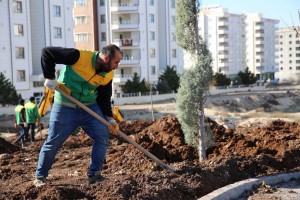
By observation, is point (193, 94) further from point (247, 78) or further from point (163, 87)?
point (247, 78)

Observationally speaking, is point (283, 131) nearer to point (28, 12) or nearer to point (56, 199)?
point (56, 199)

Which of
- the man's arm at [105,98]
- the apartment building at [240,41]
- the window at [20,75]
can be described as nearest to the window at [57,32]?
the window at [20,75]

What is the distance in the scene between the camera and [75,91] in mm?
5516

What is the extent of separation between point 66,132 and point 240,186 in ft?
6.82

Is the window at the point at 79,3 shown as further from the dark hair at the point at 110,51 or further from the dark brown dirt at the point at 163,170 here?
the dark hair at the point at 110,51

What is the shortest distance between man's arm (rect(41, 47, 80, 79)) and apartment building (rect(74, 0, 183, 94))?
49.7 metres

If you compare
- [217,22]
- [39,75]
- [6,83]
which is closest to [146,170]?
[6,83]

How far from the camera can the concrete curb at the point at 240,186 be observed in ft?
16.5

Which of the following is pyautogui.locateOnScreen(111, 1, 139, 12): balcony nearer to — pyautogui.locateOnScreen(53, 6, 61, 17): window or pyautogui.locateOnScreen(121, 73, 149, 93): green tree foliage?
pyautogui.locateOnScreen(53, 6, 61, 17): window

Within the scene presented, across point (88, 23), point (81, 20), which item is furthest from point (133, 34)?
point (81, 20)

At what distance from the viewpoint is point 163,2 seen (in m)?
63.4


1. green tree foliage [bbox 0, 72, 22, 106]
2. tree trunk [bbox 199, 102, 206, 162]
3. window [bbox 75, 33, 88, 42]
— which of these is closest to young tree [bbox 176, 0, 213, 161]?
tree trunk [bbox 199, 102, 206, 162]

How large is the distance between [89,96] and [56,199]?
156cm

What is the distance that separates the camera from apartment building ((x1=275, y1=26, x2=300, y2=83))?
12950cm
